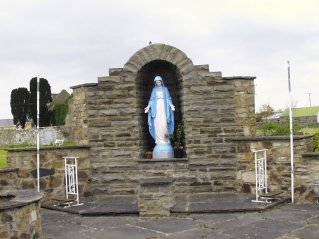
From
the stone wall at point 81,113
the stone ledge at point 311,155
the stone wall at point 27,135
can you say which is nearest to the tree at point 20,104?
the stone wall at point 27,135

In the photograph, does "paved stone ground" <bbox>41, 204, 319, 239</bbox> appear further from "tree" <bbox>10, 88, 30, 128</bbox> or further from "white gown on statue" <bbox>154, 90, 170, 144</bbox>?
"tree" <bbox>10, 88, 30, 128</bbox>

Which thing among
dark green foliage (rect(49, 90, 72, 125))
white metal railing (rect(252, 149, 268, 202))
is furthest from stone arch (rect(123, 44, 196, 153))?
dark green foliage (rect(49, 90, 72, 125))

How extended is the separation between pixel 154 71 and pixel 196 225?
563cm

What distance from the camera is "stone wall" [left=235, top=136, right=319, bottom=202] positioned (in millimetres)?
8516

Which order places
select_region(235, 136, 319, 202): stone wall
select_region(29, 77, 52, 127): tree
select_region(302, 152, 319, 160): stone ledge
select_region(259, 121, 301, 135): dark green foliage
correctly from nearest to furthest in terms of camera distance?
1. select_region(302, 152, 319, 160): stone ledge
2. select_region(235, 136, 319, 202): stone wall
3. select_region(259, 121, 301, 135): dark green foliage
4. select_region(29, 77, 52, 127): tree

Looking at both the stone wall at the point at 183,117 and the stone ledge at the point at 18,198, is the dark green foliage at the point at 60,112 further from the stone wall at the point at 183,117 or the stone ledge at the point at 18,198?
the stone ledge at the point at 18,198

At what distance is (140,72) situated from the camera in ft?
34.7

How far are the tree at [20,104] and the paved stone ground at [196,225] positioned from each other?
104 feet

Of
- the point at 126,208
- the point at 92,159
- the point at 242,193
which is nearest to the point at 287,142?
the point at 242,193

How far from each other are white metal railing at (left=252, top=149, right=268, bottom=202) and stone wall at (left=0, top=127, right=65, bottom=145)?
24.2 meters

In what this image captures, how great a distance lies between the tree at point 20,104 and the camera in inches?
1480

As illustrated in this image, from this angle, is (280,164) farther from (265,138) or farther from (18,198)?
(18,198)

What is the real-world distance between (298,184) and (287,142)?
3.00 ft

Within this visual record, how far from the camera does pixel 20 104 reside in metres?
37.7
